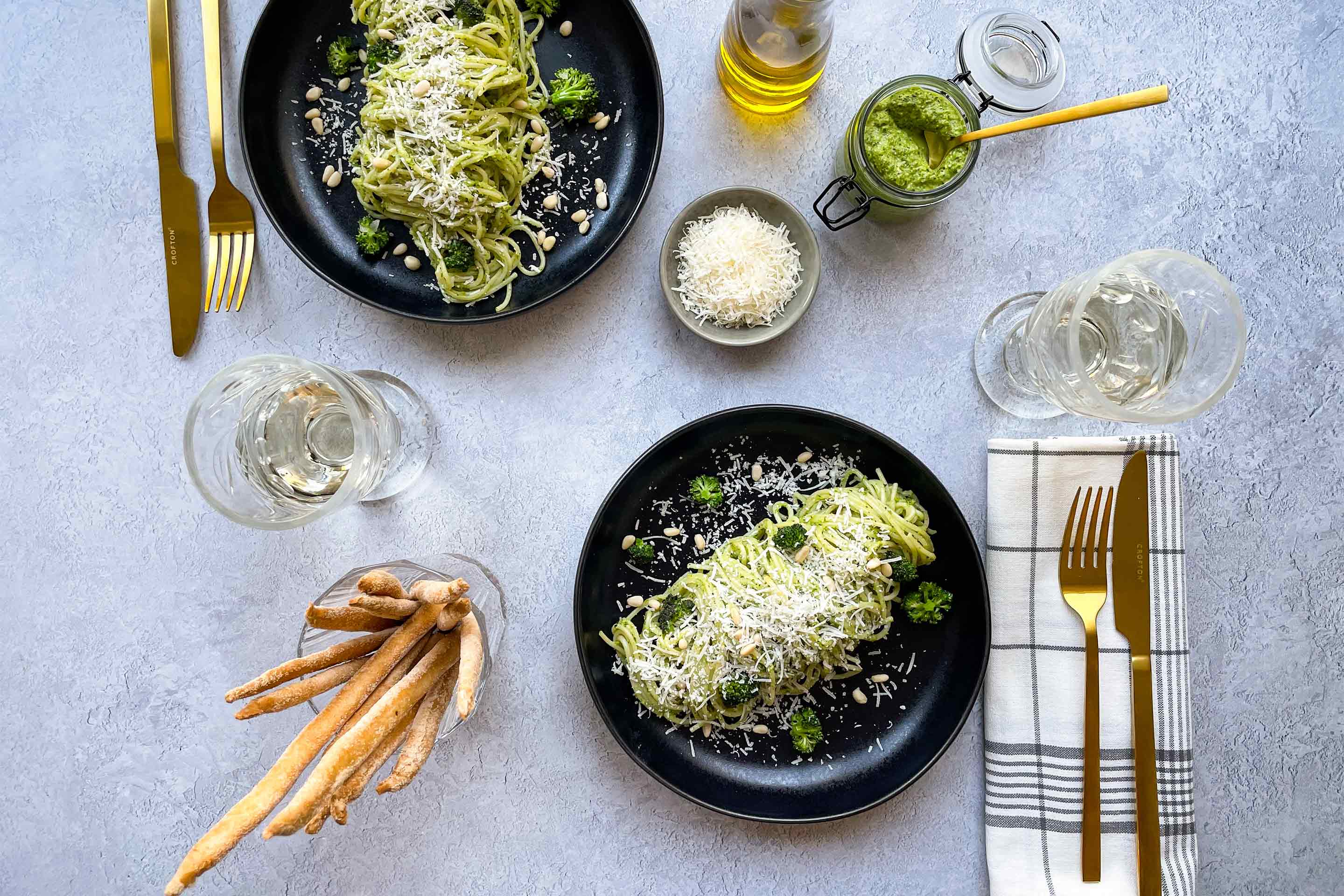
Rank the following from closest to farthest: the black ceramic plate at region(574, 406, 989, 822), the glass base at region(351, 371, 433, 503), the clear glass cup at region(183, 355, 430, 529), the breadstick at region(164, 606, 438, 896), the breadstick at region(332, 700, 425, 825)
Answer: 1. the breadstick at region(164, 606, 438, 896)
2. the breadstick at region(332, 700, 425, 825)
3. the clear glass cup at region(183, 355, 430, 529)
4. the black ceramic plate at region(574, 406, 989, 822)
5. the glass base at region(351, 371, 433, 503)

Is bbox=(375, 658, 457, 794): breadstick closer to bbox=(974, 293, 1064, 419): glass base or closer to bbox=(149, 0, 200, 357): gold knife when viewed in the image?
bbox=(149, 0, 200, 357): gold knife

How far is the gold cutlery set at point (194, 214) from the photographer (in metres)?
2.38

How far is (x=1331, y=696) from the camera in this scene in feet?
8.11

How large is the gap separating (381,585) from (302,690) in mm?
304

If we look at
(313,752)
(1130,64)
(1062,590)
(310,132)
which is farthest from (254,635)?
(1130,64)

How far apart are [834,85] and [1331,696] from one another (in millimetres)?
2314

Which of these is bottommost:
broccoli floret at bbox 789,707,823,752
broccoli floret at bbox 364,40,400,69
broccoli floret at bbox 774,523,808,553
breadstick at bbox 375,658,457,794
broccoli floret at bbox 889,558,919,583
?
broccoli floret at bbox 789,707,823,752

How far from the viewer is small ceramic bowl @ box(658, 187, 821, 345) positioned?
7.58 feet

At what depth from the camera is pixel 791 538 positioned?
2.24 meters

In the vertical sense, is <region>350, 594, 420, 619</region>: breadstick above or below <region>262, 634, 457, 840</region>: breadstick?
above

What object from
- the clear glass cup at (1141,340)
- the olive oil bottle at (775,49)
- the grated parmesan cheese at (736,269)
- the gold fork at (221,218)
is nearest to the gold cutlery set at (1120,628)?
the clear glass cup at (1141,340)

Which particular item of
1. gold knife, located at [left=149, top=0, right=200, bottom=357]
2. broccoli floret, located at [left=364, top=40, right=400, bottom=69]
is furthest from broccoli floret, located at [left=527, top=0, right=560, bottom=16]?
gold knife, located at [left=149, top=0, right=200, bottom=357]

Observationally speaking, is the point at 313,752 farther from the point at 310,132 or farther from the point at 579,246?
the point at 310,132

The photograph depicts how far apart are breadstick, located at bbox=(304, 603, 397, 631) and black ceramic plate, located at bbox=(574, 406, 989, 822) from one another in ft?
1.71
